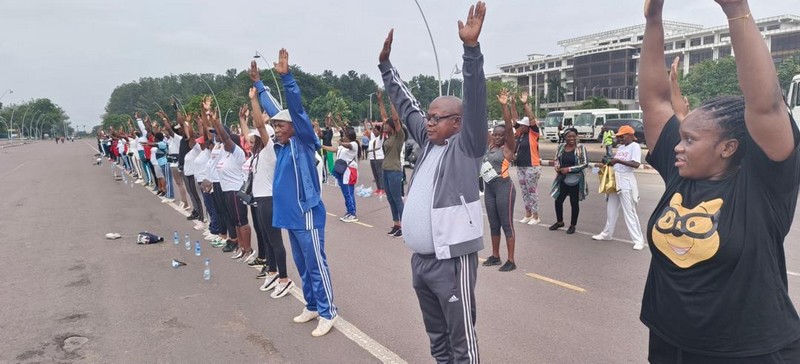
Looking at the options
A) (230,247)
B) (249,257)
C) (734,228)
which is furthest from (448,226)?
(230,247)

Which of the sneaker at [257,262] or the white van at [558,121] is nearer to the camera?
the sneaker at [257,262]

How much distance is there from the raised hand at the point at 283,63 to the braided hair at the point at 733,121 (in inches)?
123

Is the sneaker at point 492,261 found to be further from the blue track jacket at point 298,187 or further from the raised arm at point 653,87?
the raised arm at point 653,87

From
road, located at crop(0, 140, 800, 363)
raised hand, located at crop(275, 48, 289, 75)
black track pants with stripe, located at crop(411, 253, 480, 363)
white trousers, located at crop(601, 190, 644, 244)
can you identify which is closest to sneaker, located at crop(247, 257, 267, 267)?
road, located at crop(0, 140, 800, 363)

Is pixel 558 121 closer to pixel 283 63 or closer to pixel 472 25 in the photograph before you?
pixel 283 63

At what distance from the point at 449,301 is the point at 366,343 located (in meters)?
1.53

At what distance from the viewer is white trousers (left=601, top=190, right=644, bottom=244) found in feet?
22.6

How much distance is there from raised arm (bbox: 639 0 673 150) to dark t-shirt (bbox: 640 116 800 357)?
0.37m

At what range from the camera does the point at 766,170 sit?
1.64 meters

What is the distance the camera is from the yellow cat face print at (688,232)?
1.74 meters

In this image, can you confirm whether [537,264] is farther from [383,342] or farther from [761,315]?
[761,315]

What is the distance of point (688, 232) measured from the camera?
177 centimetres

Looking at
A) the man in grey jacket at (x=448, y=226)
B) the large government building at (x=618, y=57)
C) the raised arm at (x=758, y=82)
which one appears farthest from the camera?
the large government building at (x=618, y=57)

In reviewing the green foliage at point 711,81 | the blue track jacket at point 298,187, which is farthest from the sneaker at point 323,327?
the green foliage at point 711,81
